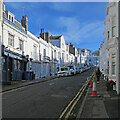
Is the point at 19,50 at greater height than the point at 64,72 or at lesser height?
greater

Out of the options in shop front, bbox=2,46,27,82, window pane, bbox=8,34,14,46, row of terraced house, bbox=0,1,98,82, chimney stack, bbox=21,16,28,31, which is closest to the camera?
shop front, bbox=2,46,27,82

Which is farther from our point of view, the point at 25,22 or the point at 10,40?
the point at 25,22

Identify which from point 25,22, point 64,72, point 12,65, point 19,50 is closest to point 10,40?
point 19,50

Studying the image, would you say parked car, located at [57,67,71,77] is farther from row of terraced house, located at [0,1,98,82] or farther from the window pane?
the window pane

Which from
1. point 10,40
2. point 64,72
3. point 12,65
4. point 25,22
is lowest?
point 64,72

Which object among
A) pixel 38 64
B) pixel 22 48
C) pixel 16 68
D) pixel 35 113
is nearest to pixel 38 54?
pixel 38 64

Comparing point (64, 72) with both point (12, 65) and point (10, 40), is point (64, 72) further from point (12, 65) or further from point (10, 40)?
point (10, 40)

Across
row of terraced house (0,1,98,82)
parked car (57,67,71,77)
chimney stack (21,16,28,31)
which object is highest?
chimney stack (21,16,28,31)

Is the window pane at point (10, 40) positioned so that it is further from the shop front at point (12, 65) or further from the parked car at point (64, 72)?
the parked car at point (64, 72)

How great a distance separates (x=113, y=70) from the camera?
16.4 m

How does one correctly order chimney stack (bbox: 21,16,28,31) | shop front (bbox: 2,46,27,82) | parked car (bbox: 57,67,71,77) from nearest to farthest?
1. shop front (bbox: 2,46,27,82)
2. chimney stack (bbox: 21,16,28,31)
3. parked car (bbox: 57,67,71,77)

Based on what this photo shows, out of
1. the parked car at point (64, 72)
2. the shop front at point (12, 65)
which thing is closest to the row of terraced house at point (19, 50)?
the shop front at point (12, 65)

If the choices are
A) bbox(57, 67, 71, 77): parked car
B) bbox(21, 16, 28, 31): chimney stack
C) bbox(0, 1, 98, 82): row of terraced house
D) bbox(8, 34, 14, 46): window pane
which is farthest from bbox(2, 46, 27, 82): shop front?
bbox(57, 67, 71, 77): parked car

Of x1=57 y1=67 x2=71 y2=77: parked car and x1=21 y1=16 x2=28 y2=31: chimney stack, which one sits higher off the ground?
x1=21 y1=16 x2=28 y2=31: chimney stack
